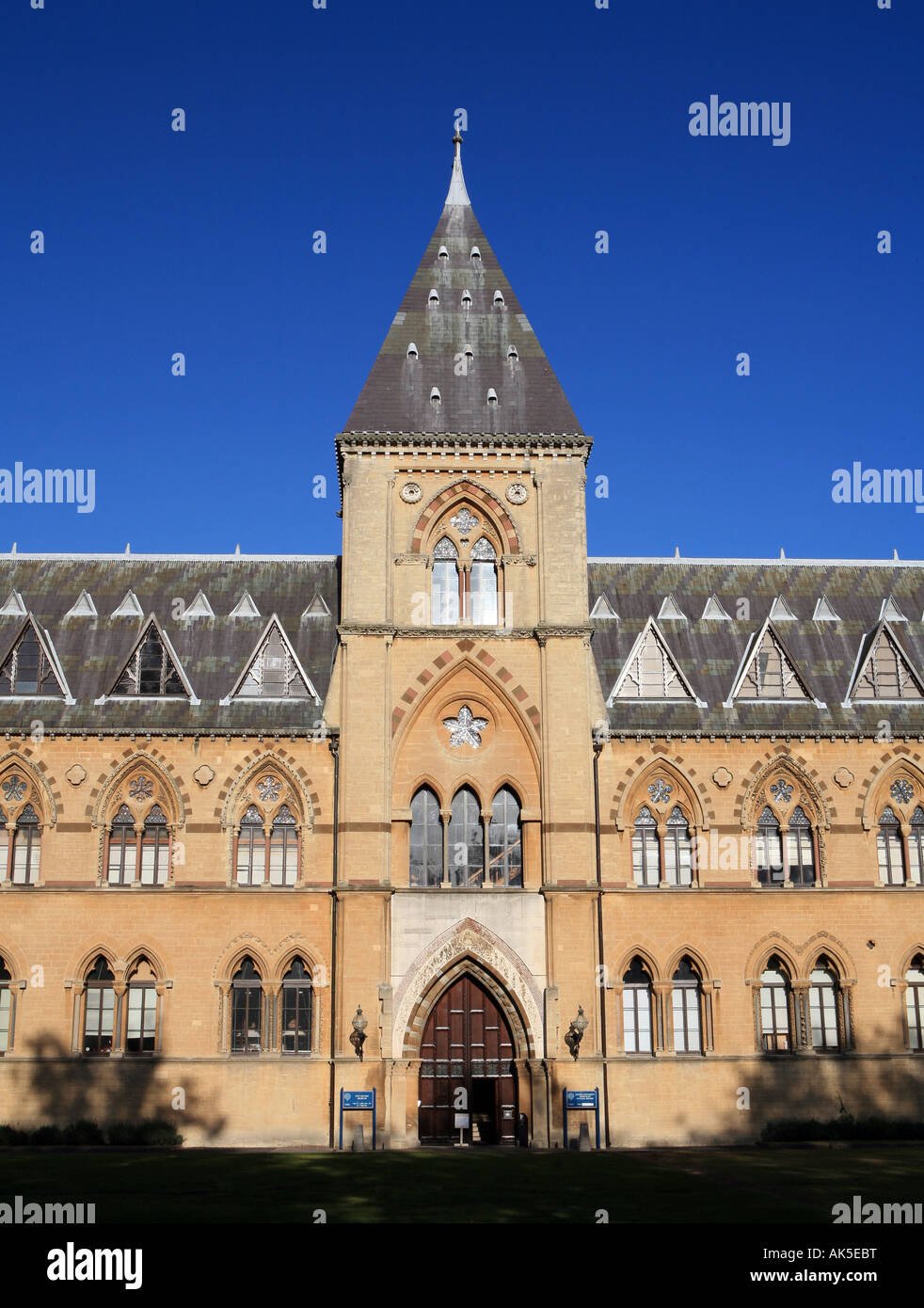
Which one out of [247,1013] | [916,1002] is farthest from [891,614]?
[247,1013]

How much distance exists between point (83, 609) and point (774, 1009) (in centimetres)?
2480

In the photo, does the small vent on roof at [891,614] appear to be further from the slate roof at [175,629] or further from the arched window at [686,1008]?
the slate roof at [175,629]

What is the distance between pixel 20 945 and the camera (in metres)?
38.3

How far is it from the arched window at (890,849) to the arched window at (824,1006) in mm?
3323

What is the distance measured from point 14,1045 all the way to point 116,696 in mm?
10384

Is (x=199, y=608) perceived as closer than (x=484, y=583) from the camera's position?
No

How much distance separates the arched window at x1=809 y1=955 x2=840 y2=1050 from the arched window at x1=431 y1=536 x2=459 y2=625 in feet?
49.2

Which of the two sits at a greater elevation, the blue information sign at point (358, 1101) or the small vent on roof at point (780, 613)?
the small vent on roof at point (780, 613)

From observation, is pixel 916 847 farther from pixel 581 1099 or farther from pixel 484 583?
pixel 484 583

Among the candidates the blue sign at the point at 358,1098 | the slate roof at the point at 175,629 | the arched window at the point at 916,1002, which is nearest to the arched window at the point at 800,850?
the arched window at the point at 916,1002

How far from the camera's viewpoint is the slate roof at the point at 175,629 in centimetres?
4047

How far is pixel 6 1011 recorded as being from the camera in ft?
126
